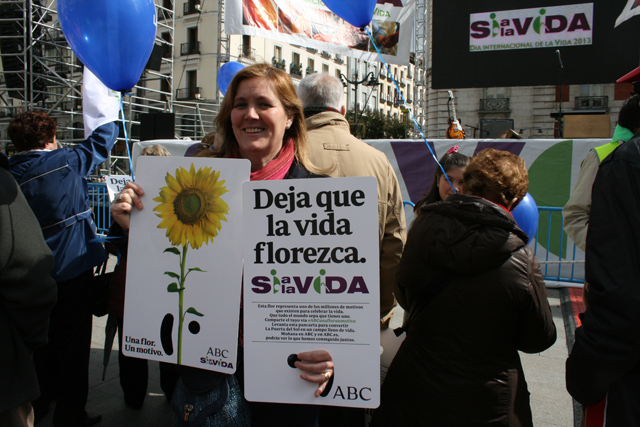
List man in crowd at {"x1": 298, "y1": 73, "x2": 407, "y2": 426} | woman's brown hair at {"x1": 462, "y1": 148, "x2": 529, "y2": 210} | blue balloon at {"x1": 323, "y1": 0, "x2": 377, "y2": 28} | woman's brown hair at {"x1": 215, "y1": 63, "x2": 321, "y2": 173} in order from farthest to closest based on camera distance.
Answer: blue balloon at {"x1": 323, "y1": 0, "x2": 377, "y2": 28} → man in crowd at {"x1": 298, "y1": 73, "x2": 407, "y2": 426} → woman's brown hair at {"x1": 462, "y1": 148, "x2": 529, "y2": 210} → woman's brown hair at {"x1": 215, "y1": 63, "x2": 321, "y2": 173}

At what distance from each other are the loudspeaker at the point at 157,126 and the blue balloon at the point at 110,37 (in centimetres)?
674

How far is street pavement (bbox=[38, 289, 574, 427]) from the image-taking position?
9.85ft

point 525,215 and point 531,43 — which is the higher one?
point 531,43

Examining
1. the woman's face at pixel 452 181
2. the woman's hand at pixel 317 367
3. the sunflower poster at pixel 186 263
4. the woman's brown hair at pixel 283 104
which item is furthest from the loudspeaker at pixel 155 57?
the woman's hand at pixel 317 367

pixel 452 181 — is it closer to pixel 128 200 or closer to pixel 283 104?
pixel 283 104

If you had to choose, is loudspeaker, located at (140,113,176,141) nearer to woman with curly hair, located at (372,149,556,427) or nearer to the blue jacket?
the blue jacket

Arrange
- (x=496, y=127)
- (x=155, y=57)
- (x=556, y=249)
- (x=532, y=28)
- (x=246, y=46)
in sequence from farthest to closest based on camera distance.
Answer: (x=246, y=46), (x=496, y=127), (x=155, y=57), (x=532, y=28), (x=556, y=249)

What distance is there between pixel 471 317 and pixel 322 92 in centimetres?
154

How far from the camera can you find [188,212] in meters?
1.55

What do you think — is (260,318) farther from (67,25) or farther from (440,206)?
(67,25)

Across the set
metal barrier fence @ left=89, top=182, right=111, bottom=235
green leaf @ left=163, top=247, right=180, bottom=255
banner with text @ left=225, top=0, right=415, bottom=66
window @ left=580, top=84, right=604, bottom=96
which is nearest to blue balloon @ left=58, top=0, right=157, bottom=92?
green leaf @ left=163, top=247, right=180, bottom=255

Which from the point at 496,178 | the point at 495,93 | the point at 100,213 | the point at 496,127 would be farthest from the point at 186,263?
the point at 495,93

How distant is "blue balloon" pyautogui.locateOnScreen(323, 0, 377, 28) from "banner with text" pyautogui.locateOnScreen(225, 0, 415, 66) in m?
2.75

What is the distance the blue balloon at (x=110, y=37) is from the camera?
2670mm
